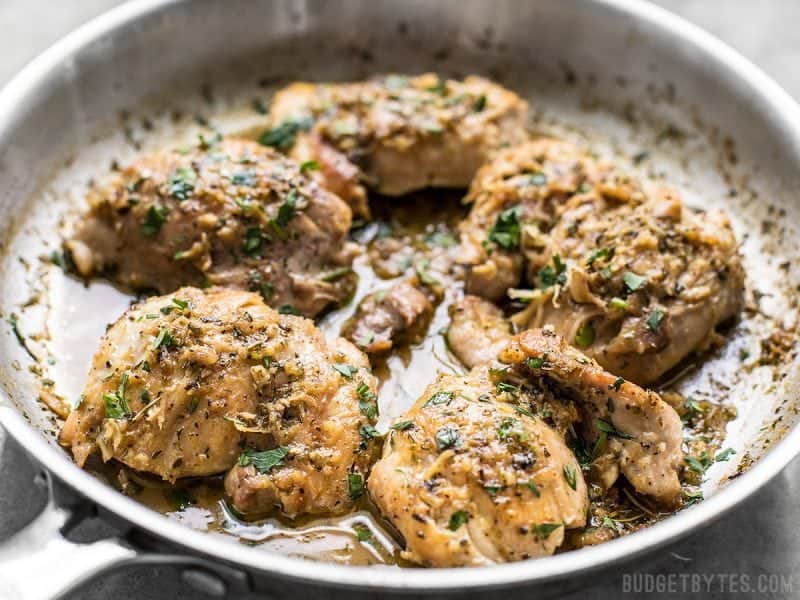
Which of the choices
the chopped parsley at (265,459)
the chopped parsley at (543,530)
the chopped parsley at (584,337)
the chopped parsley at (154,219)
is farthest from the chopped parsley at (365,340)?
the chopped parsley at (543,530)

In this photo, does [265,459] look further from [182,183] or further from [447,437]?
[182,183]

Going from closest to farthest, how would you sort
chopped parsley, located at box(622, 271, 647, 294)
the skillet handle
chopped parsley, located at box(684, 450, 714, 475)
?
the skillet handle → chopped parsley, located at box(684, 450, 714, 475) → chopped parsley, located at box(622, 271, 647, 294)

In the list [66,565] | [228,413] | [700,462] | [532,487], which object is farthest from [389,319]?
[66,565]

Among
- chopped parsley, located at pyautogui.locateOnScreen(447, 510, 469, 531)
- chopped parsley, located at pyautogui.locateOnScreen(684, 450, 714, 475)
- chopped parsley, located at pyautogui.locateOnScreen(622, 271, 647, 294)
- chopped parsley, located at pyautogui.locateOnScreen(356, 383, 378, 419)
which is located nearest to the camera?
chopped parsley, located at pyautogui.locateOnScreen(447, 510, 469, 531)

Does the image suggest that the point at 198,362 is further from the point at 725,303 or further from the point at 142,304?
the point at 725,303

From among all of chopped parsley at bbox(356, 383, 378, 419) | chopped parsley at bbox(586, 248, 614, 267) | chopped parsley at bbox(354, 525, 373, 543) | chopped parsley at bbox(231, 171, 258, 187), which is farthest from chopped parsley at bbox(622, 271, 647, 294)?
chopped parsley at bbox(231, 171, 258, 187)

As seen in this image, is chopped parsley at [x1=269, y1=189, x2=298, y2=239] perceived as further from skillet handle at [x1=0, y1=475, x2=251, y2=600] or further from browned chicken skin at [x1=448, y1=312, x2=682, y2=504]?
skillet handle at [x1=0, y1=475, x2=251, y2=600]
